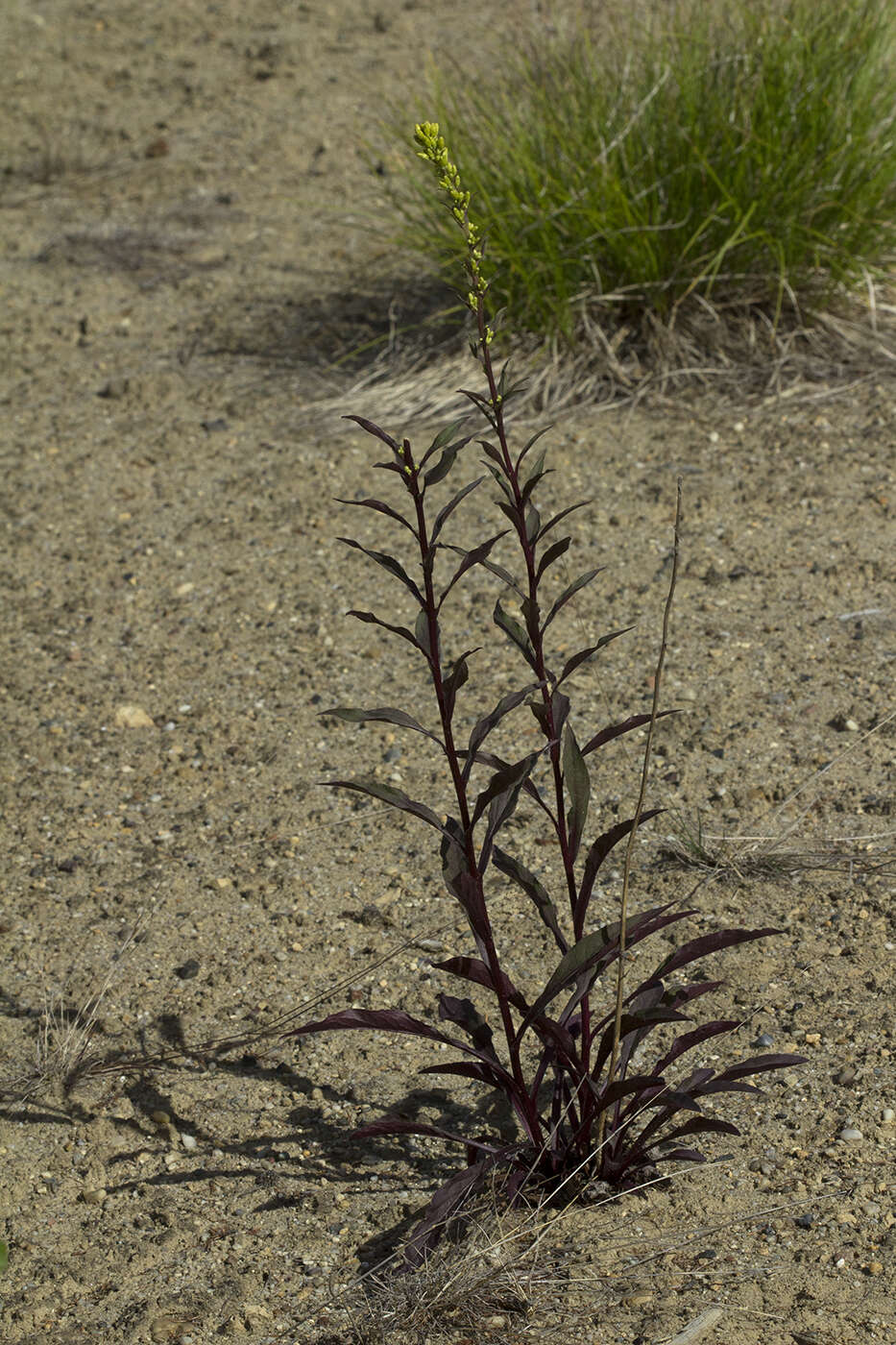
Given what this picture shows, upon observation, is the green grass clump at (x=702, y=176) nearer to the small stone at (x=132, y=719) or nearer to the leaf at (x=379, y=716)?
the small stone at (x=132, y=719)

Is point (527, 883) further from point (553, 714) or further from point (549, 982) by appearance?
point (553, 714)

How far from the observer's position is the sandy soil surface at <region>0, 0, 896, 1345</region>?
6.58 feet

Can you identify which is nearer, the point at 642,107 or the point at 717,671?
the point at 717,671

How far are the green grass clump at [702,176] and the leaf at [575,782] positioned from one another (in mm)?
2468

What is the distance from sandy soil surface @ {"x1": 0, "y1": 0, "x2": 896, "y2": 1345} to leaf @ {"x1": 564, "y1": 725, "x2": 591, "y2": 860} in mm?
580

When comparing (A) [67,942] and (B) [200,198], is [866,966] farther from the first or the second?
(B) [200,198]

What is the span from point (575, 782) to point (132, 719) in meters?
1.75

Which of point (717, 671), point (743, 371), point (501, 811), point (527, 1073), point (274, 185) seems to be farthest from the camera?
point (274, 185)

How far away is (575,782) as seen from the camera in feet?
6.22

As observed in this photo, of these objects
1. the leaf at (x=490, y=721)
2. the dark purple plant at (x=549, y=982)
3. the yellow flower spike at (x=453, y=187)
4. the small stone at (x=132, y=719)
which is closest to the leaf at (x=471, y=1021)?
the dark purple plant at (x=549, y=982)

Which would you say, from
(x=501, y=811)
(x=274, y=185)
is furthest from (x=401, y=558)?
(x=274, y=185)

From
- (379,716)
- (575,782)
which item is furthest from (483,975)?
(379,716)

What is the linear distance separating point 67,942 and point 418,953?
0.69m

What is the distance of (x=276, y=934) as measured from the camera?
8.87ft
